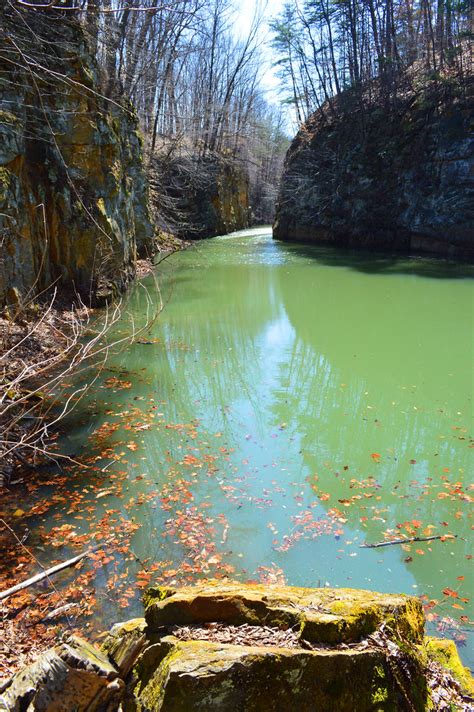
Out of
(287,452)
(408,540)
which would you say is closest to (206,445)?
(287,452)

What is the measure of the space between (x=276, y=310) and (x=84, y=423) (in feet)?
26.1

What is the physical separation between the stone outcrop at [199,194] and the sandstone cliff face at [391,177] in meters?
5.62

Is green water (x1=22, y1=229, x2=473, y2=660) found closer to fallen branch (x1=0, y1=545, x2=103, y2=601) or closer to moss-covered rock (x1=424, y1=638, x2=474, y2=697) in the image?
fallen branch (x1=0, y1=545, x2=103, y2=601)

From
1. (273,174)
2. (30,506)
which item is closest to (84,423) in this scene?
(30,506)

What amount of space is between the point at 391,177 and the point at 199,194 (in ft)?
46.8

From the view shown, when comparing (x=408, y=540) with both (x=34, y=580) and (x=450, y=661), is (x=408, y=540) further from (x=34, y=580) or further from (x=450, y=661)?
(x=34, y=580)

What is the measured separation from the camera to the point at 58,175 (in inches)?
439

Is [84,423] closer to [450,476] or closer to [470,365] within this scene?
[450,476]

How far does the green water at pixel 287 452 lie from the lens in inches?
160

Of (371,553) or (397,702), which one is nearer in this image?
(397,702)

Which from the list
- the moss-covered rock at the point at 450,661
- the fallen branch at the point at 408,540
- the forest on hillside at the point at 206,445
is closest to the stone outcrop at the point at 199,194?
the forest on hillside at the point at 206,445

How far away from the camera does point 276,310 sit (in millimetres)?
13531

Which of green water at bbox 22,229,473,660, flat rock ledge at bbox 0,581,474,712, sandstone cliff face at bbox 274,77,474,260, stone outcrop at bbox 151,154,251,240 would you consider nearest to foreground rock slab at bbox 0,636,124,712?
flat rock ledge at bbox 0,581,474,712

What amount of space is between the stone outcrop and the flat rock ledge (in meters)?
23.4
